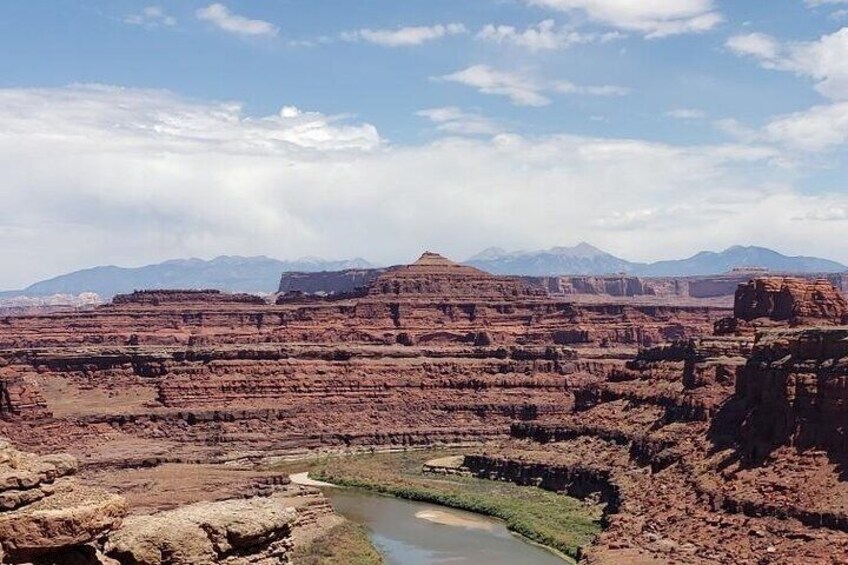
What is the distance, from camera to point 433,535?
55.3 m

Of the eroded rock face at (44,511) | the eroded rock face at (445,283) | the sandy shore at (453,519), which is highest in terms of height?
the eroded rock face at (445,283)

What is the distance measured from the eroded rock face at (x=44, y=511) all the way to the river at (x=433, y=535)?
35.8 meters

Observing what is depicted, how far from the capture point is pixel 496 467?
7138 centimetres

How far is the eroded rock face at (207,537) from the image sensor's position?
1511 cm

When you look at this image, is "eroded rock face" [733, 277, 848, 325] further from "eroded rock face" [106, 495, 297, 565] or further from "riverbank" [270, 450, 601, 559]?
"eroded rock face" [106, 495, 297, 565]

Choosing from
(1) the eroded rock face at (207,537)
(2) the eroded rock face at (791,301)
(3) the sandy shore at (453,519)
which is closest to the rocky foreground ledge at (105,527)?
(1) the eroded rock face at (207,537)

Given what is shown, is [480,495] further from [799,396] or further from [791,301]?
[791,301]

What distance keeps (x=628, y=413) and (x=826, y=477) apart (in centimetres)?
2909

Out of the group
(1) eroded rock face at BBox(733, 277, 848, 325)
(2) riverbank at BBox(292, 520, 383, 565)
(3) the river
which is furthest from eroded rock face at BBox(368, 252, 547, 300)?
(2) riverbank at BBox(292, 520, 383, 565)

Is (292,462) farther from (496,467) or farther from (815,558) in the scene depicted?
(815,558)

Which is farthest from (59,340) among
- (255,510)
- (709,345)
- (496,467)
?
(255,510)

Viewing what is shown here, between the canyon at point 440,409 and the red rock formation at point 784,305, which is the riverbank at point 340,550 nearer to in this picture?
the canyon at point 440,409

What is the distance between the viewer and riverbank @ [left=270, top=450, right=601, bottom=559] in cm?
5331

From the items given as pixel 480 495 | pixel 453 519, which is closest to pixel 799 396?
pixel 453 519
